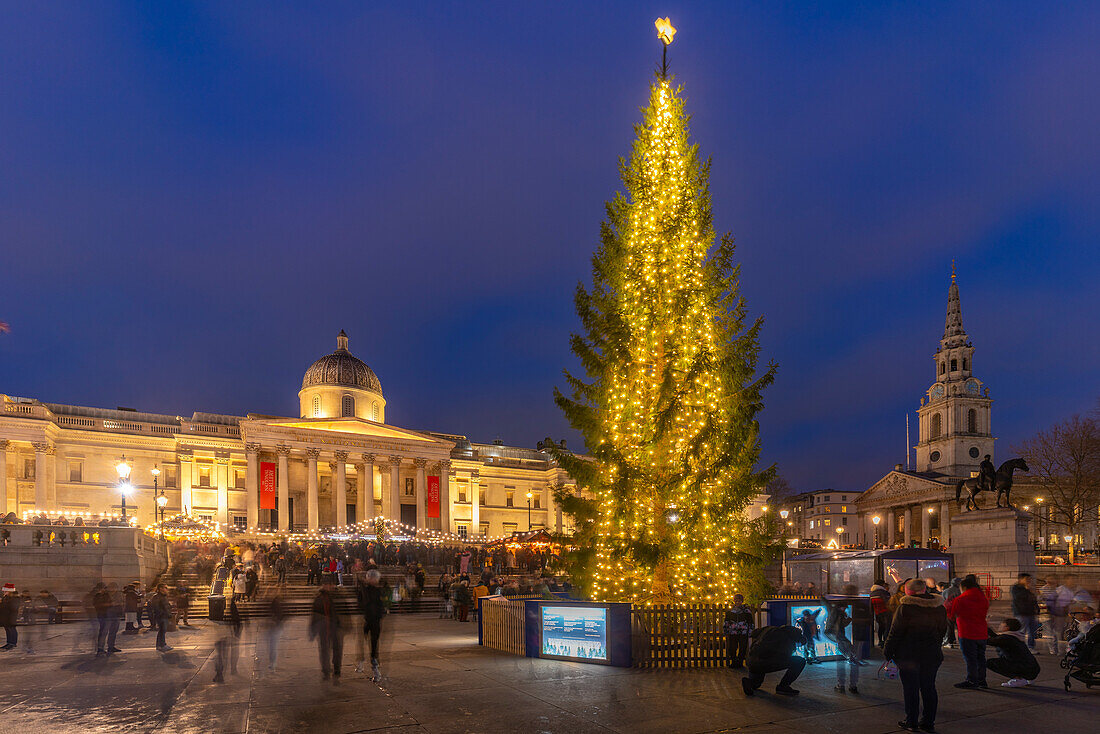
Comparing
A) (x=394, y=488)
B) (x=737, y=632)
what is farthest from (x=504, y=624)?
(x=394, y=488)

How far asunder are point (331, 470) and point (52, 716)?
57129 millimetres

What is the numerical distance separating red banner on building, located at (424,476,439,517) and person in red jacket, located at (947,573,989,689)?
181 ft

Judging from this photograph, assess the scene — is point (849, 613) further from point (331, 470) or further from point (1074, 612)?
point (331, 470)

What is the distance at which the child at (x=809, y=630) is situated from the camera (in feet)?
40.4

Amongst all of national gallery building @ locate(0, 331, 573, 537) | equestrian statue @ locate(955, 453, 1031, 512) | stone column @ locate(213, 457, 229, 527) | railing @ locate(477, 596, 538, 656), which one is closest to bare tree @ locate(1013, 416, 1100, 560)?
equestrian statue @ locate(955, 453, 1031, 512)

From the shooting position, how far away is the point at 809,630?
12.3 m

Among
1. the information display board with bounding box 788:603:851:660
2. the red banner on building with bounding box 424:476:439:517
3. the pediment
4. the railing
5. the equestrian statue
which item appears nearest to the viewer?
the information display board with bounding box 788:603:851:660

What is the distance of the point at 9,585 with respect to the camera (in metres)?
20.0

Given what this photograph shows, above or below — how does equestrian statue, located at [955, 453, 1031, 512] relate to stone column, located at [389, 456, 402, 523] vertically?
above

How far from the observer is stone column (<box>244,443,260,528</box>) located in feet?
183

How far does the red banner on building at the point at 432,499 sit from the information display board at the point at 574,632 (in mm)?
50667

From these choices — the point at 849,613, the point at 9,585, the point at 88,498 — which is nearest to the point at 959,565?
the point at 849,613

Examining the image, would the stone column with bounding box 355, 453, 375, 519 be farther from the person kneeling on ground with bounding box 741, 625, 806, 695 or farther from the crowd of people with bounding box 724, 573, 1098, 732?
the person kneeling on ground with bounding box 741, 625, 806, 695

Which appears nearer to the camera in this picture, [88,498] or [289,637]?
[289,637]
